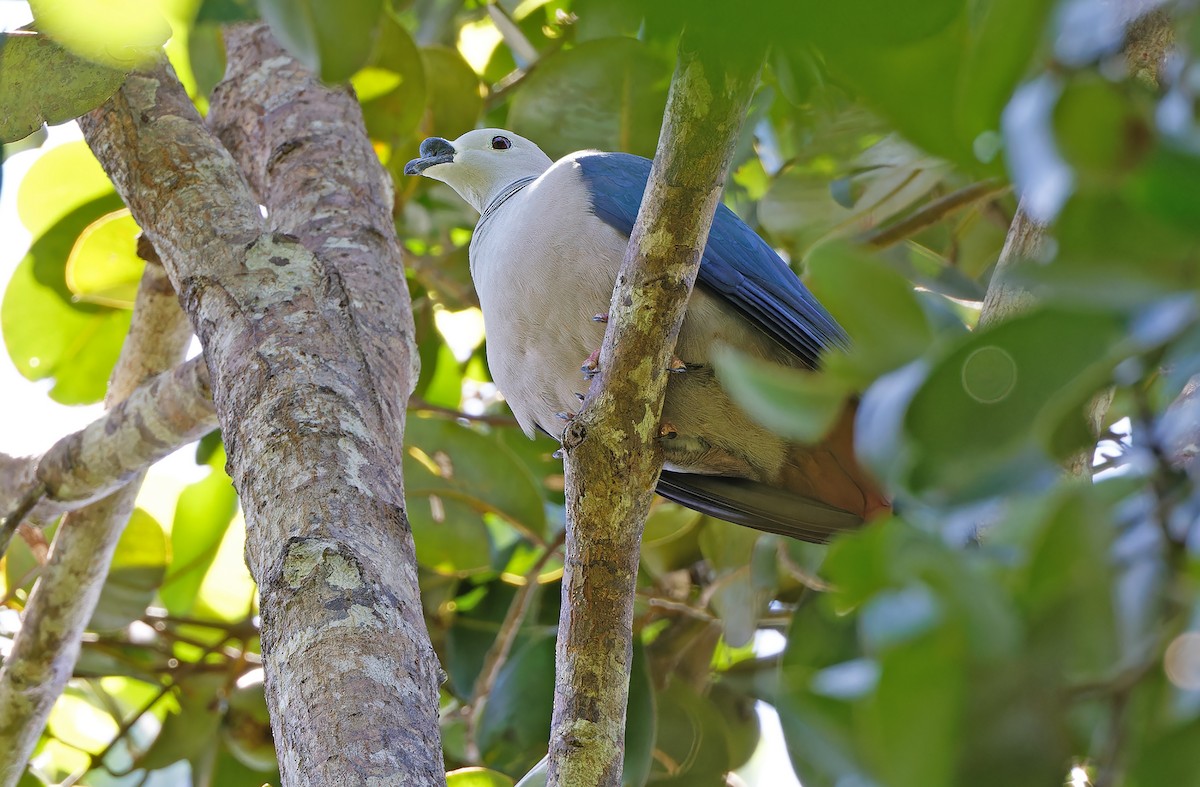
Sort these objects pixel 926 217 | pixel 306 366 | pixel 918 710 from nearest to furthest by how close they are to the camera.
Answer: pixel 918 710 → pixel 306 366 → pixel 926 217

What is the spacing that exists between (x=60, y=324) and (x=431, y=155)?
126 centimetres

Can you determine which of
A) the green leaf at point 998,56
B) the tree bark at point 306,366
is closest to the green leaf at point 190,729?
the tree bark at point 306,366

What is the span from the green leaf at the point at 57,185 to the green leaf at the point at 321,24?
2.79 metres

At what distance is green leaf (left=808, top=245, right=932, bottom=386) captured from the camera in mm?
738

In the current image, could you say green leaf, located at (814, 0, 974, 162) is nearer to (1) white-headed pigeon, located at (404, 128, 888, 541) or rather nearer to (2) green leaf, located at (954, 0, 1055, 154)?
(2) green leaf, located at (954, 0, 1055, 154)

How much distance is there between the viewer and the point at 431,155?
3498 millimetres

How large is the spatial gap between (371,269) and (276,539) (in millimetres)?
852

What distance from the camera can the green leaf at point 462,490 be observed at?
3404 mm

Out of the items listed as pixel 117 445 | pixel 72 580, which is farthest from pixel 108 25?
pixel 72 580

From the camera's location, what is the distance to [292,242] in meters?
2.38

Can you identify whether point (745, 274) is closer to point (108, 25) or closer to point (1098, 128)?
point (108, 25)

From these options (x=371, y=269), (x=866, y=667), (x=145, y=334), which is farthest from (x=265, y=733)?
(x=866, y=667)

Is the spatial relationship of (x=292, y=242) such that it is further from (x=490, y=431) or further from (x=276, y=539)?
(x=490, y=431)

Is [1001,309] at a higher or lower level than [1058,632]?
higher
